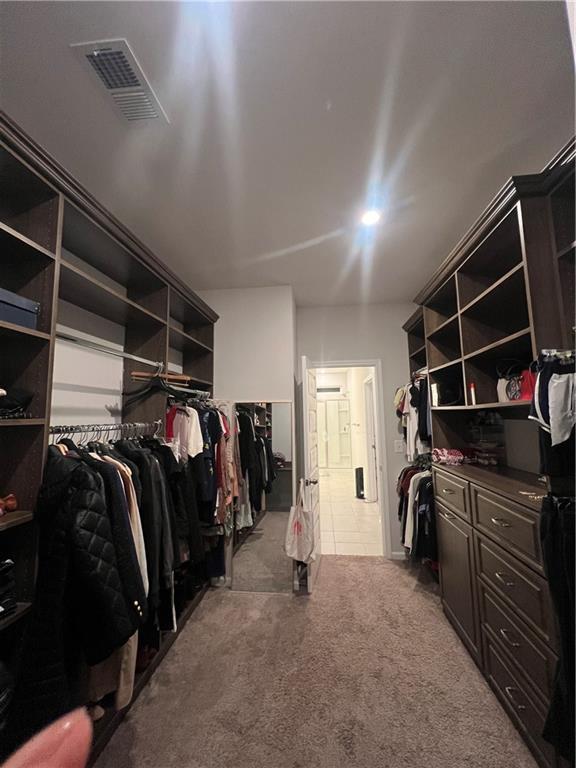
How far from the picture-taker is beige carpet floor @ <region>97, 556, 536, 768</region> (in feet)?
4.52

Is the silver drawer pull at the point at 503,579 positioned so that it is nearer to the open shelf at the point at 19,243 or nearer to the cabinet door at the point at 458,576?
the cabinet door at the point at 458,576

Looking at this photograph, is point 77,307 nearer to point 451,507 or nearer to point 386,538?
point 451,507

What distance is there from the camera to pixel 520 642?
1.42m

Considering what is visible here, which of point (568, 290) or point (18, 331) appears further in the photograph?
point (568, 290)

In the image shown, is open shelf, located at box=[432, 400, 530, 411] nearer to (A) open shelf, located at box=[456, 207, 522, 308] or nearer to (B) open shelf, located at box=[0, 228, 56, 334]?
Answer: (A) open shelf, located at box=[456, 207, 522, 308]

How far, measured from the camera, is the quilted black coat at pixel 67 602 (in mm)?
1075

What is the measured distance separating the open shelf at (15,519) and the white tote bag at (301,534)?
1949mm

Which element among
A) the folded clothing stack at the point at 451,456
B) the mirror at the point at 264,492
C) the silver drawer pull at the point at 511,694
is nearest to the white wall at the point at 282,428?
the mirror at the point at 264,492

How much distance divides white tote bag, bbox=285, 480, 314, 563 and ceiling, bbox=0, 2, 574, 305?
90.1 inches

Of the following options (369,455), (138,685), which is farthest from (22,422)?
(369,455)

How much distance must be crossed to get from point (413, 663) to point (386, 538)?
59.1 inches

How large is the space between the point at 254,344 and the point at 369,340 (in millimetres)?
1426

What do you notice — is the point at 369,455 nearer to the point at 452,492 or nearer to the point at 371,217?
the point at 452,492

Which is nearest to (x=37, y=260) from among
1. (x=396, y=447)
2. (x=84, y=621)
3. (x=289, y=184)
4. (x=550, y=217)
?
(x=289, y=184)
